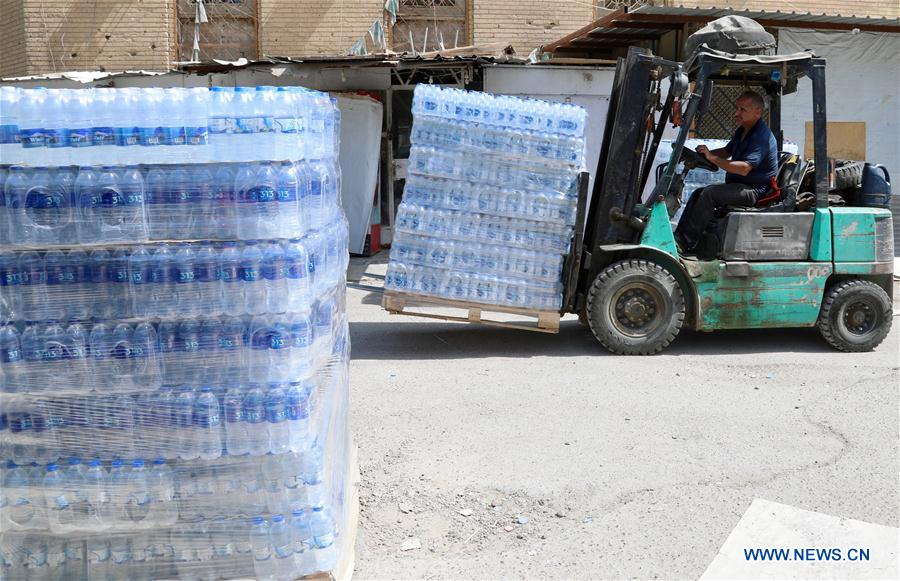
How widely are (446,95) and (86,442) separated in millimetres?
5050

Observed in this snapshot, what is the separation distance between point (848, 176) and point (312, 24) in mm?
10475

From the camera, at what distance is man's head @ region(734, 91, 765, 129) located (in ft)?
24.3

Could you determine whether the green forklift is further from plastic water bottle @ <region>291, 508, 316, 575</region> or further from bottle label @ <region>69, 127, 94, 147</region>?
bottle label @ <region>69, 127, 94, 147</region>

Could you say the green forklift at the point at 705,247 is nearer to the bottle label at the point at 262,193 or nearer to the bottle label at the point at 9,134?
the bottle label at the point at 262,193

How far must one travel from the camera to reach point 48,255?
320cm

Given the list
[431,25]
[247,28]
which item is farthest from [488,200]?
[247,28]

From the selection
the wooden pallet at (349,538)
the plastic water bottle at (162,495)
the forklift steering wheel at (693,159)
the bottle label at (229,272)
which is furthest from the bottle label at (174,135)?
the forklift steering wheel at (693,159)

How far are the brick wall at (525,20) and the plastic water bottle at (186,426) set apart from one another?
44.0 feet

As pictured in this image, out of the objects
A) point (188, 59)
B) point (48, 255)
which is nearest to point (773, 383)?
point (48, 255)

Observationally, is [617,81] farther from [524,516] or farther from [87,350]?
[87,350]

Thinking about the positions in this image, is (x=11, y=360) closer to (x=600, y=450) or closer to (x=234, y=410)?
(x=234, y=410)

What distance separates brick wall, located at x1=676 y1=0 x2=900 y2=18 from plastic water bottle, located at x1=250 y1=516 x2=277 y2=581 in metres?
14.8

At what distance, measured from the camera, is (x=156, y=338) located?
3.25 m

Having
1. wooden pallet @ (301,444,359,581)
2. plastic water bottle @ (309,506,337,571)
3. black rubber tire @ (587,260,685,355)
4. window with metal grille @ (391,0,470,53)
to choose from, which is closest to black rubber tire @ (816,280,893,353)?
black rubber tire @ (587,260,685,355)
